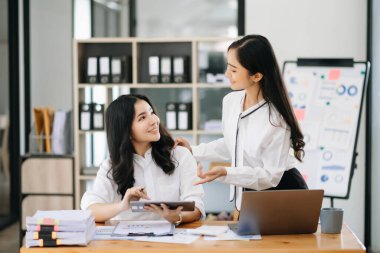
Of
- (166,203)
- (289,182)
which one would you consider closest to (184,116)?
(289,182)

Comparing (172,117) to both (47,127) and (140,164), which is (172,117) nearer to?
(47,127)

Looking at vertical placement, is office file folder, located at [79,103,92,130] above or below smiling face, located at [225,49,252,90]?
below

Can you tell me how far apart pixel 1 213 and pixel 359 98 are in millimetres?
3883

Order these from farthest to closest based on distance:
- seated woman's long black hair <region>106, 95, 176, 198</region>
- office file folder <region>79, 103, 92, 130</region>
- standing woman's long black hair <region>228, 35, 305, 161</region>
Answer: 1. office file folder <region>79, 103, 92, 130</region>
2. seated woman's long black hair <region>106, 95, 176, 198</region>
3. standing woman's long black hair <region>228, 35, 305, 161</region>

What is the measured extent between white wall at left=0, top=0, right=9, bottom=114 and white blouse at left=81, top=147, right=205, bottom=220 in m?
4.11

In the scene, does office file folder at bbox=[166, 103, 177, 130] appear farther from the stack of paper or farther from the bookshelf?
the stack of paper

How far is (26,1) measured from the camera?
735 cm

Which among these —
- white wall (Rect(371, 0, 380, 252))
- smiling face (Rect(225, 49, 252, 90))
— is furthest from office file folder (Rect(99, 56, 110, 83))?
smiling face (Rect(225, 49, 252, 90))

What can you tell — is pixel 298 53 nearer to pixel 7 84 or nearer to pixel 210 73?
pixel 210 73

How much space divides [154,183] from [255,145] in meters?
0.50

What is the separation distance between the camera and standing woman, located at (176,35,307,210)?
9.98 feet


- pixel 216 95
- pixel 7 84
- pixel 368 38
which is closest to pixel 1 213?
pixel 7 84

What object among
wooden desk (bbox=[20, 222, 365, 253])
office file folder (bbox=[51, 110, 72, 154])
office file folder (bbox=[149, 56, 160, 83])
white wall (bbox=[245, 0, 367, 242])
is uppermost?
white wall (bbox=[245, 0, 367, 242])

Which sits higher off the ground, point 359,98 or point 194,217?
point 359,98
